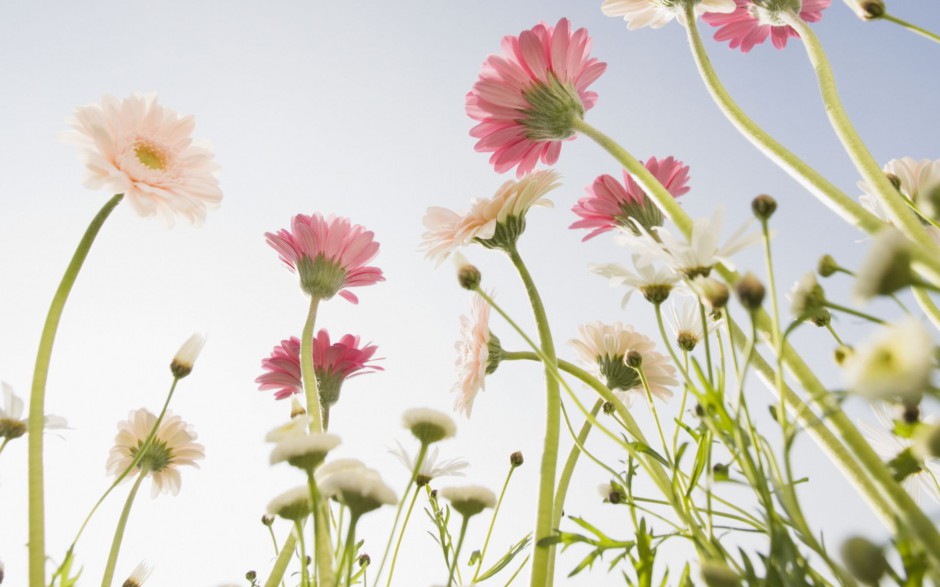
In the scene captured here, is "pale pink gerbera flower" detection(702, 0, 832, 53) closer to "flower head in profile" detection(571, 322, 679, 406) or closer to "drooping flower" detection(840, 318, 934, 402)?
"flower head in profile" detection(571, 322, 679, 406)

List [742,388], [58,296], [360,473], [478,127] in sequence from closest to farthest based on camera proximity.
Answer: [742,388] < [360,473] < [58,296] < [478,127]

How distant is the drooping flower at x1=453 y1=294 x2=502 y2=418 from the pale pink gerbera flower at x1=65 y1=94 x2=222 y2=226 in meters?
0.40

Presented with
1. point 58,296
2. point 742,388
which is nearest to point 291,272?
point 58,296

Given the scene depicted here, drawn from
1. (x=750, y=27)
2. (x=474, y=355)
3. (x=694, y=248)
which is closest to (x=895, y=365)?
(x=694, y=248)

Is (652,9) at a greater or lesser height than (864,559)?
greater

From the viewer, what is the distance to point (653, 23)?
0.90 metres

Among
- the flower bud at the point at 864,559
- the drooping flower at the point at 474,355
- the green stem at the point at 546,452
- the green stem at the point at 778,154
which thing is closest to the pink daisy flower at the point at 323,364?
the drooping flower at the point at 474,355

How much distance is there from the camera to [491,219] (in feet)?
2.79

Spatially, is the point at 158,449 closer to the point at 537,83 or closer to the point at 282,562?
the point at 282,562

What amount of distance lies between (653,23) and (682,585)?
30.4 inches

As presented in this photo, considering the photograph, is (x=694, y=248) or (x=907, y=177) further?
(x=907, y=177)

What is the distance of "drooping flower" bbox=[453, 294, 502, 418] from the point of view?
809mm

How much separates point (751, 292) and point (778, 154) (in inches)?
11.4

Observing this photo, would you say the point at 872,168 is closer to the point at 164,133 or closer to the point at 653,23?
the point at 653,23
